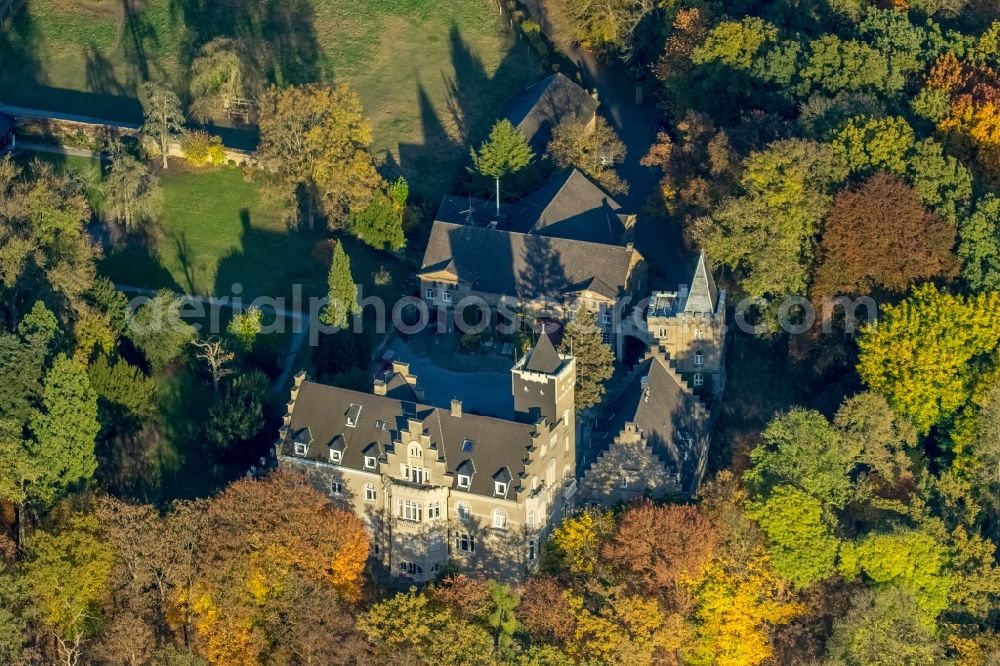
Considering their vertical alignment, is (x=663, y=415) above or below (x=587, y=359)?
below

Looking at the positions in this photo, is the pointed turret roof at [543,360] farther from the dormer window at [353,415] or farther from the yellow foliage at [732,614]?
the yellow foliage at [732,614]

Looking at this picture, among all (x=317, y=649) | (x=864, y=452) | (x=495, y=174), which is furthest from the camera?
(x=495, y=174)

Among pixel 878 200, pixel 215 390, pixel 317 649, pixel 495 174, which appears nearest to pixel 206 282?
pixel 215 390

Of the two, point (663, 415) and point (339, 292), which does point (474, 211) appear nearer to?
point (339, 292)

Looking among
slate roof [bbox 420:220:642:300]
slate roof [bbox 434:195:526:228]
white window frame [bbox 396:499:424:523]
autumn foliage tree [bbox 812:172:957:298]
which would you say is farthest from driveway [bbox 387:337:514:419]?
autumn foliage tree [bbox 812:172:957:298]

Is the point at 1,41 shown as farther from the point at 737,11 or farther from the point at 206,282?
the point at 737,11

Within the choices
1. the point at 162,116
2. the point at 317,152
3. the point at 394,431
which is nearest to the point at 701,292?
the point at 394,431

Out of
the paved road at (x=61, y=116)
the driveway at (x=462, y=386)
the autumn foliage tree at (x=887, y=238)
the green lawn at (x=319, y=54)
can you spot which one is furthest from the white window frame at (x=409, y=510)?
the paved road at (x=61, y=116)
